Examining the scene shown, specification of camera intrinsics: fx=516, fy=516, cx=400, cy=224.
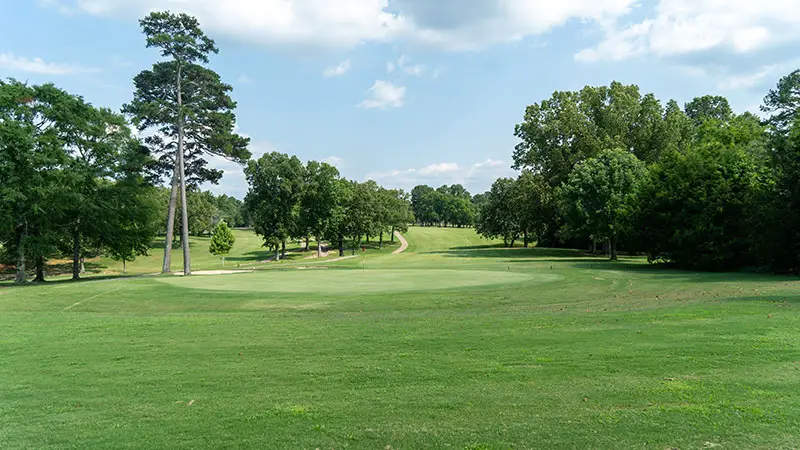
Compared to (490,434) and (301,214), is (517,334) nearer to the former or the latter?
(490,434)

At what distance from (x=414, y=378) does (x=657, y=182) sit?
3764cm

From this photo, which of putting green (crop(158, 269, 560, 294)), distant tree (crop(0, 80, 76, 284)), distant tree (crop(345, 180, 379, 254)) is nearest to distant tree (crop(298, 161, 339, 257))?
distant tree (crop(345, 180, 379, 254))

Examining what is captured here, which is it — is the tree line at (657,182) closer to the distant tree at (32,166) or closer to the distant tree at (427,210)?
the distant tree at (32,166)

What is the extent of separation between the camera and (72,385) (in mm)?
7770

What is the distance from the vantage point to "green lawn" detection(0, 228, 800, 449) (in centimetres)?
552

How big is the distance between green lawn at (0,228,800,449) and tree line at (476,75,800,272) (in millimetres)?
18434

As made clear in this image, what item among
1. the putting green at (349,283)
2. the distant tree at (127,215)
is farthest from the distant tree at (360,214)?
the putting green at (349,283)

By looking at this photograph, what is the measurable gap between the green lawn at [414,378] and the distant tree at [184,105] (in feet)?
78.1

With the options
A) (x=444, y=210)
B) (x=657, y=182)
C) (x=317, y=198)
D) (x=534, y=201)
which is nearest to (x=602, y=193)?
(x=657, y=182)

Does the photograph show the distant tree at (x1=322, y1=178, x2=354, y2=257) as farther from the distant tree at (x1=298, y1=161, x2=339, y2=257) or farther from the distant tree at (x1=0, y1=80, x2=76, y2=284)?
the distant tree at (x1=0, y1=80, x2=76, y2=284)

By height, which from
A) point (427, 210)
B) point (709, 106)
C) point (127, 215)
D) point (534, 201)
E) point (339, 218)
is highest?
point (709, 106)

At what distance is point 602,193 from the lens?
1923 inches

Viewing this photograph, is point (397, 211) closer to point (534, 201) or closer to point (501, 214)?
point (501, 214)

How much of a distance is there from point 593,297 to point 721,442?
51.0 feet
